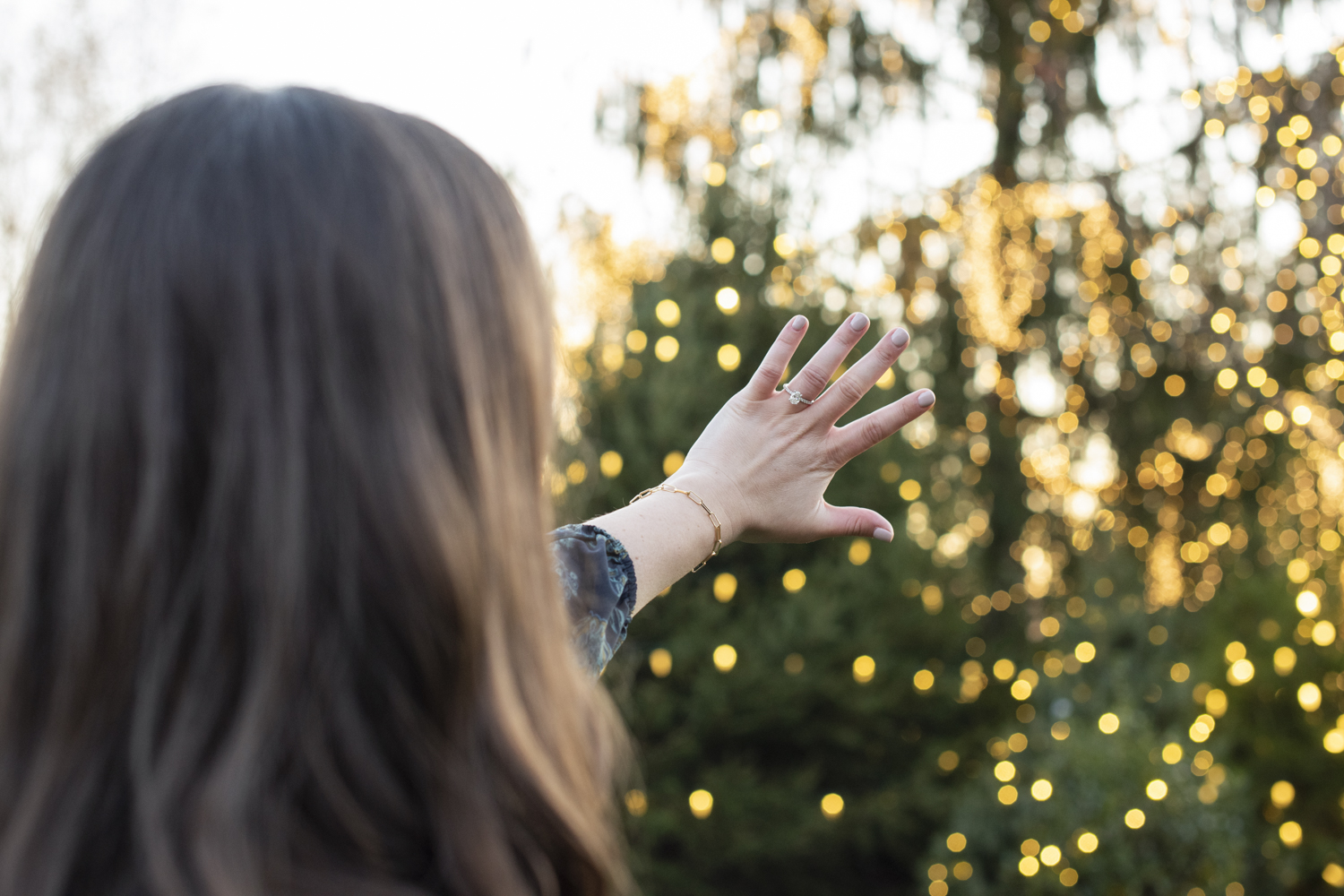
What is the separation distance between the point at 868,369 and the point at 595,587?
475mm

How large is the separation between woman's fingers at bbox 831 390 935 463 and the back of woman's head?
72 cm

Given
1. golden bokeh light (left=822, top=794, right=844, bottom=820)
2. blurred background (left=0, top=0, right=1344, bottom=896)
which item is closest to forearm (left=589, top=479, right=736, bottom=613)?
blurred background (left=0, top=0, right=1344, bottom=896)

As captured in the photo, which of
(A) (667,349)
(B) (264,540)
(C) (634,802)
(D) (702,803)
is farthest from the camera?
(A) (667,349)

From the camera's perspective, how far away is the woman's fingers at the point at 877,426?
1255 millimetres

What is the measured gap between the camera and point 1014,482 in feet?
19.3

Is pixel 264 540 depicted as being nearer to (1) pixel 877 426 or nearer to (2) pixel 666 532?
(2) pixel 666 532

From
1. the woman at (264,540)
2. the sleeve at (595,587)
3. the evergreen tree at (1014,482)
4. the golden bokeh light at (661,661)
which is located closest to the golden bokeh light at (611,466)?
the evergreen tree at (1014,482)

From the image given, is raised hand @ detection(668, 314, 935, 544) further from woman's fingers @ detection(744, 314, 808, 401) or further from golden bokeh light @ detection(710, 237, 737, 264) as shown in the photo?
golden bokeh light @ detection(710, 237, 737, 264)

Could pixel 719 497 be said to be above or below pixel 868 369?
below

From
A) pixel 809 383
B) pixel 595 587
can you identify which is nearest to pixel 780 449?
pixel 809 383

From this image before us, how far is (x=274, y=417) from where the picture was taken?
0.64 meters

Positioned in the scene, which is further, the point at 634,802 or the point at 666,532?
the point at 634,802

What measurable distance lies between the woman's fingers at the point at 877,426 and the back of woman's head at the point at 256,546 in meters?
0.72

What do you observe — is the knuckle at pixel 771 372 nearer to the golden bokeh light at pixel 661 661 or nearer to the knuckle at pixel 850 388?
the knuckle at pixel 850 388
